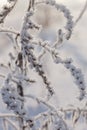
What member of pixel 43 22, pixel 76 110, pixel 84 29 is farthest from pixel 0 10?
pixel 84 29

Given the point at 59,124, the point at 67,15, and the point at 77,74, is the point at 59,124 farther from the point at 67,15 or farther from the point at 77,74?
the point at 67,15

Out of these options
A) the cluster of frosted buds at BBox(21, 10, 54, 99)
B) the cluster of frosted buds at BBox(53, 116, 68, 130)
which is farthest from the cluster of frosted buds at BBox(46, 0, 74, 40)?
the cluster of frosted buds at BBox(53, 116, 68, 130)

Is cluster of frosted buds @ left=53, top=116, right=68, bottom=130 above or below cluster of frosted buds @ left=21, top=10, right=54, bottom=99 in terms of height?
below

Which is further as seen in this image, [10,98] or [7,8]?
[7,8]

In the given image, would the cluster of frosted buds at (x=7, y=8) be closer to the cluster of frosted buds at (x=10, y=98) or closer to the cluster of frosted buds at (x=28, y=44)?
the cluster of frosted buds at (x=28, y=44)

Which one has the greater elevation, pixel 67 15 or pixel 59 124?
pixel 67 15

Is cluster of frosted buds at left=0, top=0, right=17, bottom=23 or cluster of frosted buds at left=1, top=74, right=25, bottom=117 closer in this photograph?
cluster of frosted buds at left=1, top=74, right=25, bottom=117

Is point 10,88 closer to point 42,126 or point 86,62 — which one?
point 42,126

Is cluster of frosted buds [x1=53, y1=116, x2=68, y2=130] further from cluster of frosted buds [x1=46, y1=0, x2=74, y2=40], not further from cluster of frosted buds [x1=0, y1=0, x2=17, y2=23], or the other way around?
cluster of frosted buds [x1=0, y1=0, x2=17, y2=23]

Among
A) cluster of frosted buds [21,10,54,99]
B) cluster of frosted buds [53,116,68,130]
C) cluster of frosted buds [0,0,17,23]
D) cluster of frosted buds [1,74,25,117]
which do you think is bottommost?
cluster of frosted buds [53,116,68,130]

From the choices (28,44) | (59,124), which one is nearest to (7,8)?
(28,44)

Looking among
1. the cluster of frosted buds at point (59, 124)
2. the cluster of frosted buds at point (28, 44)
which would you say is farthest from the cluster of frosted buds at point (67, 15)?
the cluster of frosted buds at point (59, 124)
